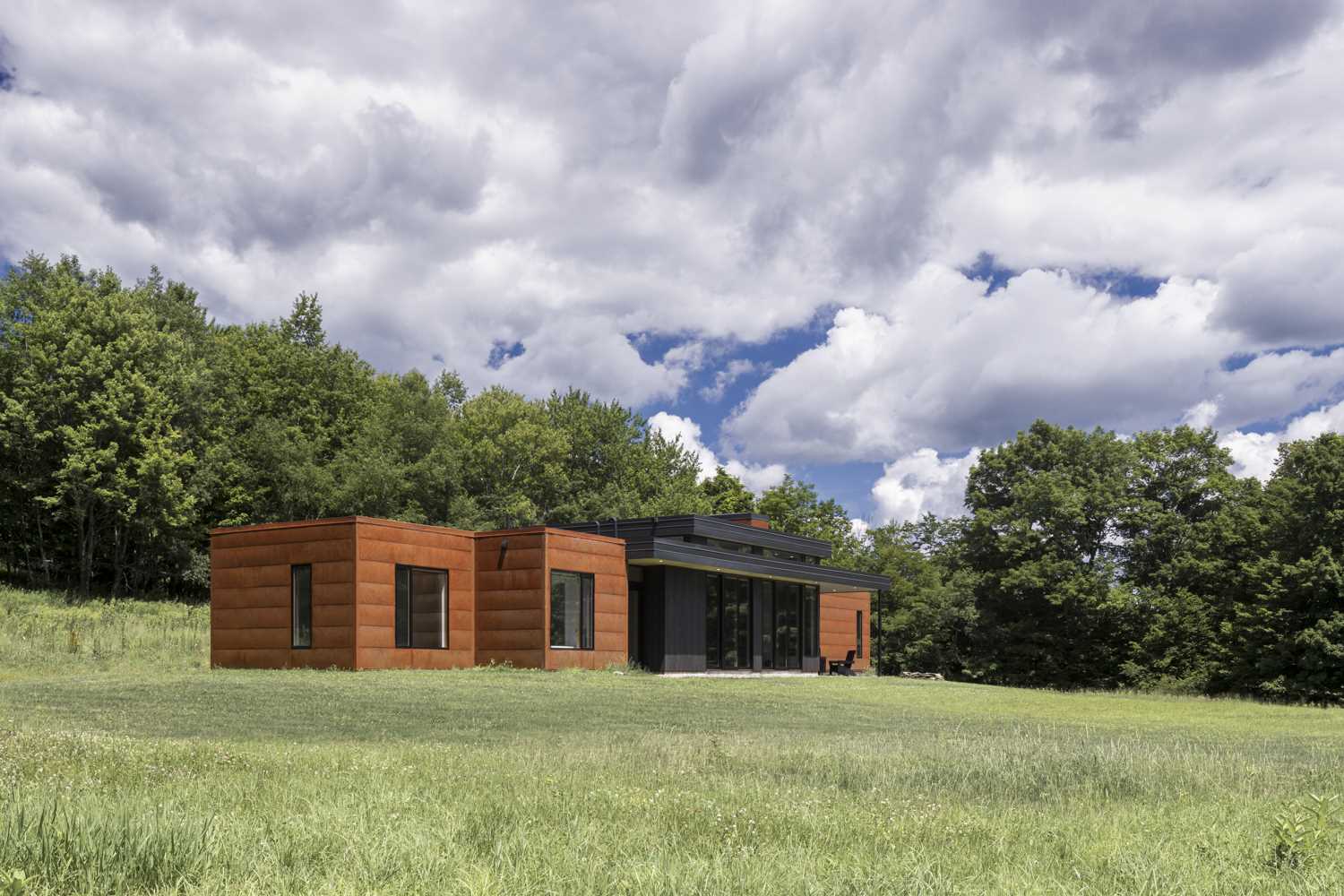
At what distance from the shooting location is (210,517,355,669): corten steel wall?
26656 millimetres

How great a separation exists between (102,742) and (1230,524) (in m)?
44.5

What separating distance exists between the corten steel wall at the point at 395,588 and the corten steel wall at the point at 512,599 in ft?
0.88

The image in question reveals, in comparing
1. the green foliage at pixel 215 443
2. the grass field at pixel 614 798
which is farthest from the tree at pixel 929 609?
the grass field at pixel 614 798

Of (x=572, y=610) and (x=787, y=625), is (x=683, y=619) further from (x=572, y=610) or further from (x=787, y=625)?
(x=787, y=625)

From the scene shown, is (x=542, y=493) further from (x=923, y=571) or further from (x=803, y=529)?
(x=923, y=571)

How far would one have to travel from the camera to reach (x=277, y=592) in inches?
1101

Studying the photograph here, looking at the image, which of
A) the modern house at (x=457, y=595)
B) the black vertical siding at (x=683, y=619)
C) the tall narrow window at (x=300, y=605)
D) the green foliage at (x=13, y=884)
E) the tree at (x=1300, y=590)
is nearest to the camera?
the green foliage at (x=13, y=884)

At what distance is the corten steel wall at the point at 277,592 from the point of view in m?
26.7

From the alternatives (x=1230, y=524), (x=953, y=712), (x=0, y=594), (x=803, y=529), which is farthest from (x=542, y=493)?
(x=953, y=712)

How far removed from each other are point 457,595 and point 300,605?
12.3 feet

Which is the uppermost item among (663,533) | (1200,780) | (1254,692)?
(663,533)

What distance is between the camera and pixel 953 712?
2231 centimetres

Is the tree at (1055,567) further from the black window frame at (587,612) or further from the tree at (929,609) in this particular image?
the black window frame at (587,612)

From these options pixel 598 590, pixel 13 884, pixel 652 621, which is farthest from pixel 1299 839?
pixel 652 621
